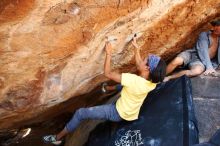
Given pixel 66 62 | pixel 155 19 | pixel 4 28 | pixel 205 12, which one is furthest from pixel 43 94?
pixel 205 12

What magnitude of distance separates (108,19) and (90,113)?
112 centimetres

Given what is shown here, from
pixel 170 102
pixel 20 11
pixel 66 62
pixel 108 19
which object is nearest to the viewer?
pixel 20 11

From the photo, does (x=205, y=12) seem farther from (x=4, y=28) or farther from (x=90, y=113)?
(x=4, y=28)

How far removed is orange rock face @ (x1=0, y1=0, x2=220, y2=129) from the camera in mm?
3619

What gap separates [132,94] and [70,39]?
892mm

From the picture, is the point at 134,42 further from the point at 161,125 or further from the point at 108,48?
the point at 161,125

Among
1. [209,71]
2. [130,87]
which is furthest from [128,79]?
[209,71]

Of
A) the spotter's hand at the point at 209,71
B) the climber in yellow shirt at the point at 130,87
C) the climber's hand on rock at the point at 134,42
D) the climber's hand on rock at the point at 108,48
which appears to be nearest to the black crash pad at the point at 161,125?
the climber in yellow shirt at the point at 130,87

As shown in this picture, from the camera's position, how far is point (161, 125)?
4.43 metres

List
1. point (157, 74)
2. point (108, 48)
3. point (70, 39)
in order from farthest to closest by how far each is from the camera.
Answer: point (108, 48), point (157, 74), point (70, 39)

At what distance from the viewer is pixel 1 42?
3.63 meters

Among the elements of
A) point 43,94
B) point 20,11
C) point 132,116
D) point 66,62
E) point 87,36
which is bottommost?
point 132,116

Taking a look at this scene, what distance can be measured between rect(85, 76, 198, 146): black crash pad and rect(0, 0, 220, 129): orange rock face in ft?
1.79

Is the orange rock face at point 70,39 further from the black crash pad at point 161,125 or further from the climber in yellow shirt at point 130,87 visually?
the black crash pad at point 161,125
